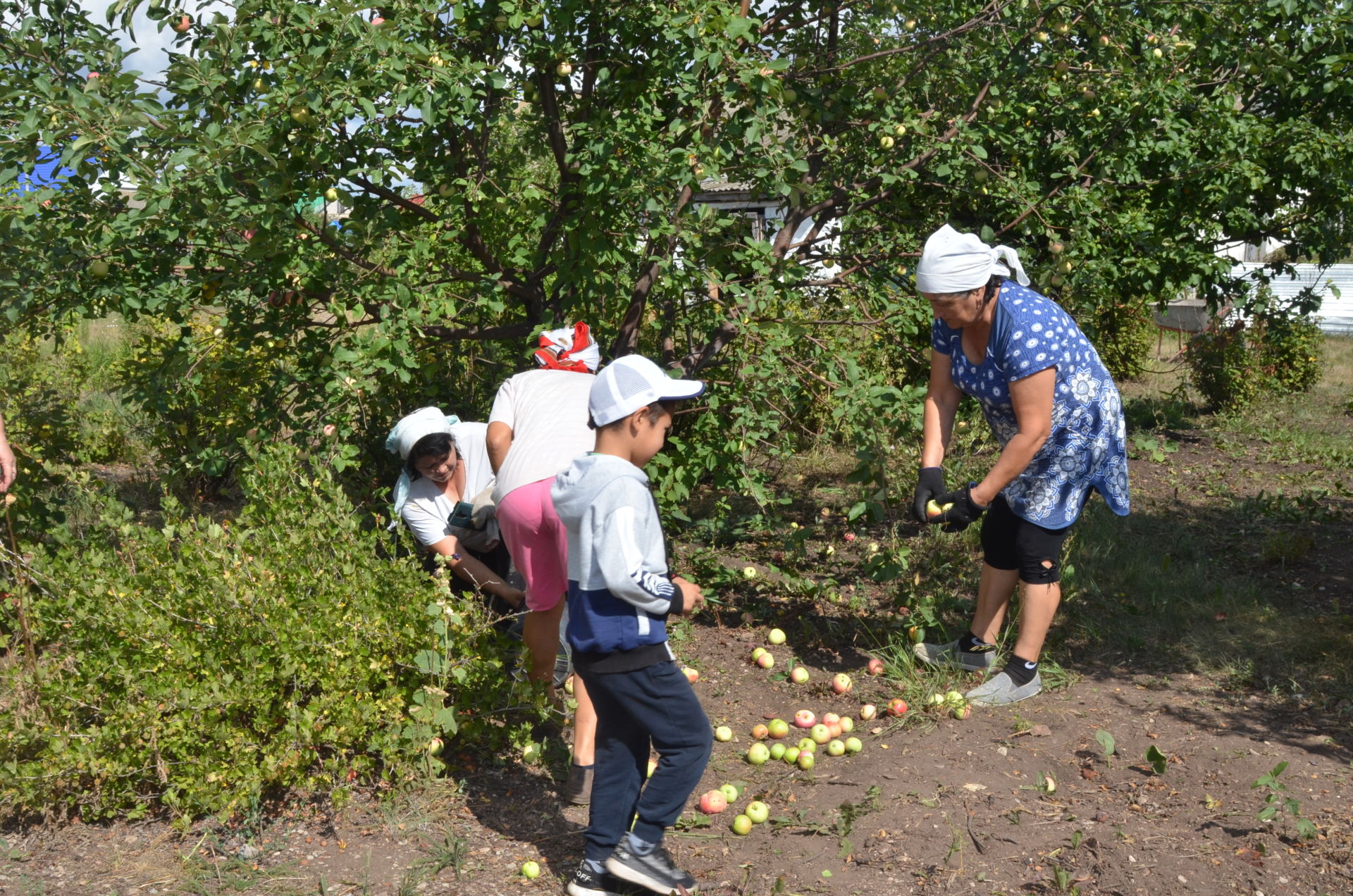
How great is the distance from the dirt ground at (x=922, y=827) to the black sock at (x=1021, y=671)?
0.28 ft

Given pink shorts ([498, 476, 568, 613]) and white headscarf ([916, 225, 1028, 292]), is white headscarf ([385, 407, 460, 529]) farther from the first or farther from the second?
white headscarf ([916, 225, 1028, 292])

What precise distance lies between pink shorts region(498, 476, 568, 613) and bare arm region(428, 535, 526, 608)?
47cm

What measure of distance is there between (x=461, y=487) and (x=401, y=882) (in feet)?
5.15

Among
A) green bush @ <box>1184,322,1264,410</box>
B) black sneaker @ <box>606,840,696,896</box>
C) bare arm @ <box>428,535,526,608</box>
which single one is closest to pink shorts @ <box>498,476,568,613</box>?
bare arm @ <box>428,535,526,608</box>

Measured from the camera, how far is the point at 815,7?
4.95m

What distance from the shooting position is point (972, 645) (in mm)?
4039

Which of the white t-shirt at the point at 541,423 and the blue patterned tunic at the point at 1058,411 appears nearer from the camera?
the white t-shirt at the point at 541,423

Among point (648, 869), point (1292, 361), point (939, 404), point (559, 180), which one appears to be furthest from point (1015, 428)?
point (1292, 361)

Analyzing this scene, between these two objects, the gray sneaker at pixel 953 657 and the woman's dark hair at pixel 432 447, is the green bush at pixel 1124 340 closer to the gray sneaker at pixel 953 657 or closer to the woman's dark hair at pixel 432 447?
the gray sneaker at pixel 953 657

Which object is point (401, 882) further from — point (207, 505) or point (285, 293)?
point (207, 505)

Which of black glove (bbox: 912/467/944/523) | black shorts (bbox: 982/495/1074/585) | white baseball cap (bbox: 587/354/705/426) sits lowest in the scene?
black shorts (bbox: 982/495/1074/585)

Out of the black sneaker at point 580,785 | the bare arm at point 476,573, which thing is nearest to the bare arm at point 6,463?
the bare arm at point 476,573

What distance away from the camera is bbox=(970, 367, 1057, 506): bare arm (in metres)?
3.47

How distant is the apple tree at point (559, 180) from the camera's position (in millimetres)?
3734
